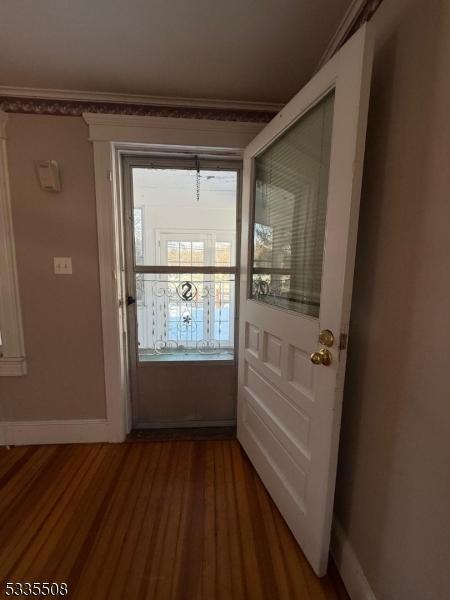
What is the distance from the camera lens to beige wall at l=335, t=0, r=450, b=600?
2.21ft

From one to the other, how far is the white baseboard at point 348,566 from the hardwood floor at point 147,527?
7 cm

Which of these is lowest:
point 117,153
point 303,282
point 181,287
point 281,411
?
point 281,411

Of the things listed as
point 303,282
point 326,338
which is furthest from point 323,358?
point 303,282

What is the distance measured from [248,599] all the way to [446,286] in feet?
4.37

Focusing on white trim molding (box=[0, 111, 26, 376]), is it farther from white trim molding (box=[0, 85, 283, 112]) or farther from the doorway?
the doorway

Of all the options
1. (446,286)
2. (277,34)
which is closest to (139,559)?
(446,286)

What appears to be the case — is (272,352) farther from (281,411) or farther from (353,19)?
(353,19)

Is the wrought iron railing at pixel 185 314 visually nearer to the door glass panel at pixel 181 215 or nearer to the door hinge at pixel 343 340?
the door glass panel at pixel 181 215

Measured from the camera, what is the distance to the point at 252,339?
158cm

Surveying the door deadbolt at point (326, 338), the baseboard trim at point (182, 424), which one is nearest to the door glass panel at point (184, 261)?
the baseboard trim at point (182, 424)

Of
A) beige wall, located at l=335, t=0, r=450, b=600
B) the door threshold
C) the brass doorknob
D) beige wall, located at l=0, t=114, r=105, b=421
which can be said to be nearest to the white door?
the brass doorknob

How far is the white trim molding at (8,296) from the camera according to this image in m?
1.58

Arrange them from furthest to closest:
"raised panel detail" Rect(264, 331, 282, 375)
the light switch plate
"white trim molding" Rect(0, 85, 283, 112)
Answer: the light switch plate → "white trim molding" Rect(0, 85, 283, 112) → "raised panel detail" Rect(264, 331, 282, 375)

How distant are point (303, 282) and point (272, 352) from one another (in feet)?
1.35
